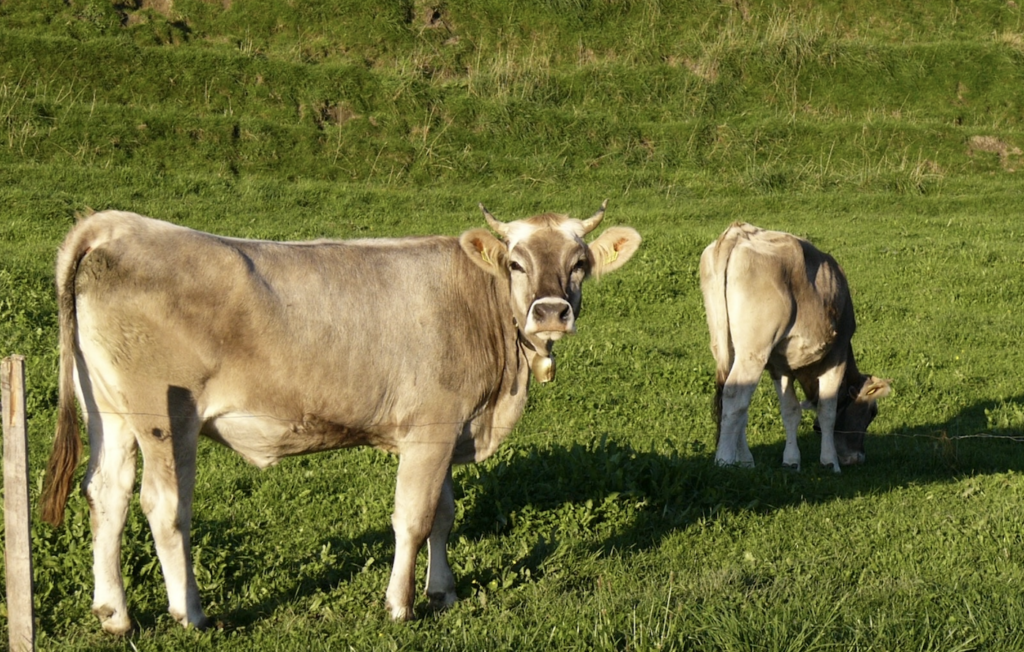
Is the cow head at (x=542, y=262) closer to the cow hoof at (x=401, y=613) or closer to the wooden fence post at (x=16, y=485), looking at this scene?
the cow hoof at (x=401, y=613)

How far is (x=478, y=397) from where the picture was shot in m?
5.75

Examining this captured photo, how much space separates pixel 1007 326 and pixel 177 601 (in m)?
11.8

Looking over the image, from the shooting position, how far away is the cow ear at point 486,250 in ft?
18.8

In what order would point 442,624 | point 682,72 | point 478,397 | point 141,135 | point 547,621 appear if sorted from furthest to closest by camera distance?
point 682,72 < point 141,135 < point 478,397 < point 442,624 < point 547,621

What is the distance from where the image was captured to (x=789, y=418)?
9.57 metres

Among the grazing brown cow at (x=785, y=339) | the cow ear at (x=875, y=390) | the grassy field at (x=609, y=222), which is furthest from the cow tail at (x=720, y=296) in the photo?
the cow ear at (x=875, y=390)

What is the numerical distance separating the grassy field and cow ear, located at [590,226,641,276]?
1.64 metres

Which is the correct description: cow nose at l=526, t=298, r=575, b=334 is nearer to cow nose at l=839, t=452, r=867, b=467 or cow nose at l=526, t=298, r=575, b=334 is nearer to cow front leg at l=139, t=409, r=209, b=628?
cow front leg at l=139, t=409, r=209, b=628

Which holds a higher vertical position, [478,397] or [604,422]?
[478,397]

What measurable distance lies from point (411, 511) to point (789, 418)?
5.02 m

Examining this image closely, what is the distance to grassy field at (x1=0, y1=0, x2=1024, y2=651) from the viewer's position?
557 cm

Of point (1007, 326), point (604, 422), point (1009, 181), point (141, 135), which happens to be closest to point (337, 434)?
point (604, 422)

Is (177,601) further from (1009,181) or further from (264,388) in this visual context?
(1009,181)

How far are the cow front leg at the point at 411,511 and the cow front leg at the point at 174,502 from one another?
0.97m
